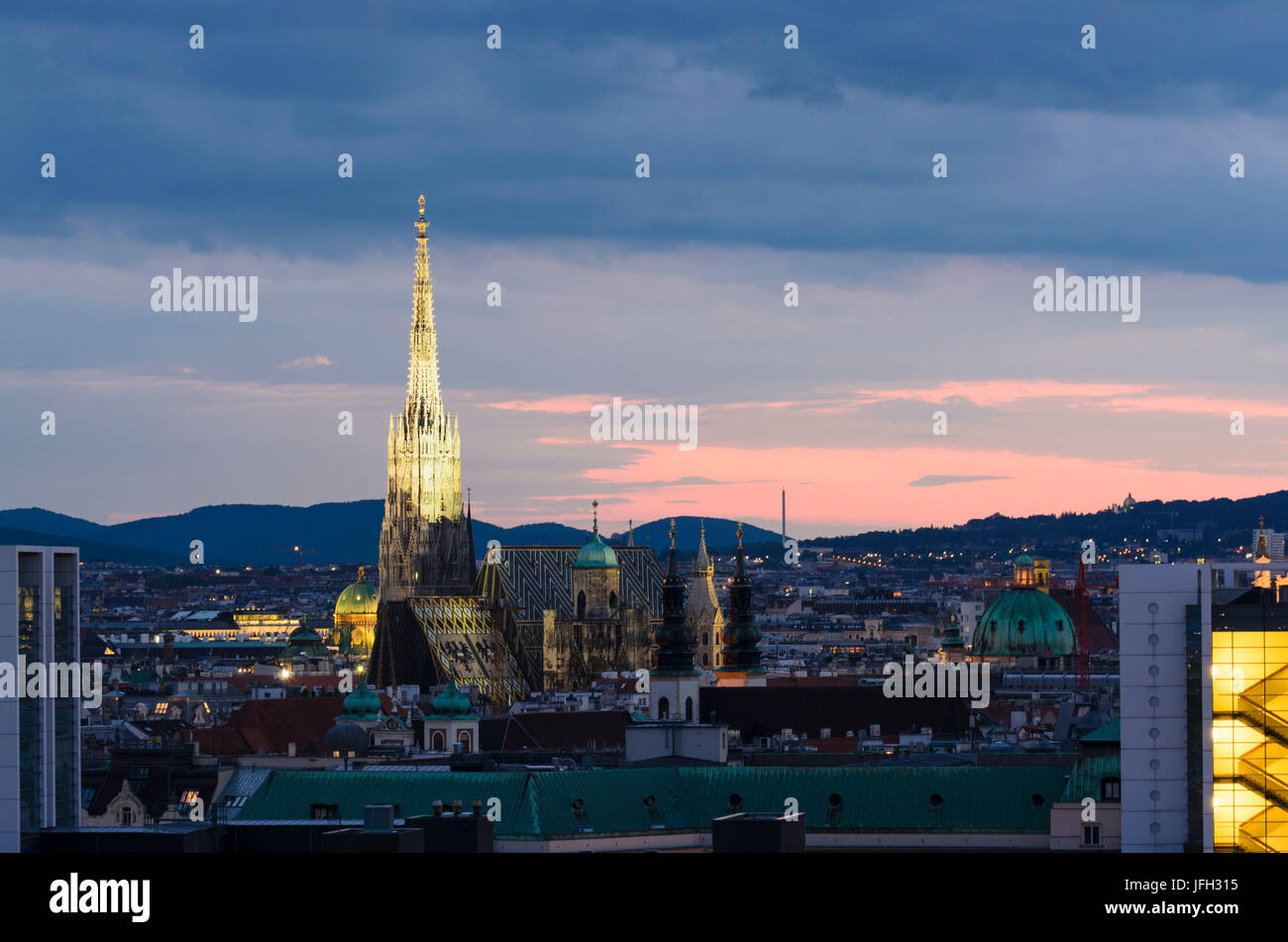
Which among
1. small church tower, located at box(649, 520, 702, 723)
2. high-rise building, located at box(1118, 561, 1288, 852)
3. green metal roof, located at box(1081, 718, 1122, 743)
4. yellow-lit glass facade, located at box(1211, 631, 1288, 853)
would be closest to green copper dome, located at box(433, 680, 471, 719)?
small church tower, located at box(649, 520, 702, 723)

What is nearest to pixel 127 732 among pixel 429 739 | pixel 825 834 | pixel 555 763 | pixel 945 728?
pixel 429 739

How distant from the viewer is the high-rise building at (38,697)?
100 metres

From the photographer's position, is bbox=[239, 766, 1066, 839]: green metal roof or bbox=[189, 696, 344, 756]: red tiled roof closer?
bbox=[239, 766, 1066, 839]: green metal roof

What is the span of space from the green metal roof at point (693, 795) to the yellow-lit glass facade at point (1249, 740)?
97.1 ft

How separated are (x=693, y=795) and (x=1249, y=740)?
123 ft

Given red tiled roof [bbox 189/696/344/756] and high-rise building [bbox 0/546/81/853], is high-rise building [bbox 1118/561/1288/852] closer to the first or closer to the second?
high-rise building [bbox 0/546/81/853]

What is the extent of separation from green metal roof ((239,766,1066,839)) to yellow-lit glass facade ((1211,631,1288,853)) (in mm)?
29599

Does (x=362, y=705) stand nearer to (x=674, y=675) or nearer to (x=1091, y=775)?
(x=674, y=675)

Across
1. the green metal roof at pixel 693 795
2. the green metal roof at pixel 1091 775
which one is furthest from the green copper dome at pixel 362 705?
the green metal roof at pixel 1091 775

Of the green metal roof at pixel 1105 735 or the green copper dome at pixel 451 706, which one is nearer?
the green metal roof at pixel 1105 735

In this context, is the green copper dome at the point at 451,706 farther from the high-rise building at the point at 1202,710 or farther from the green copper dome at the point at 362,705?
the high-rise building at the point at 1202,710

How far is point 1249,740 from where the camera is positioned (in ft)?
292

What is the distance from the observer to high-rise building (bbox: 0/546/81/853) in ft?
328
